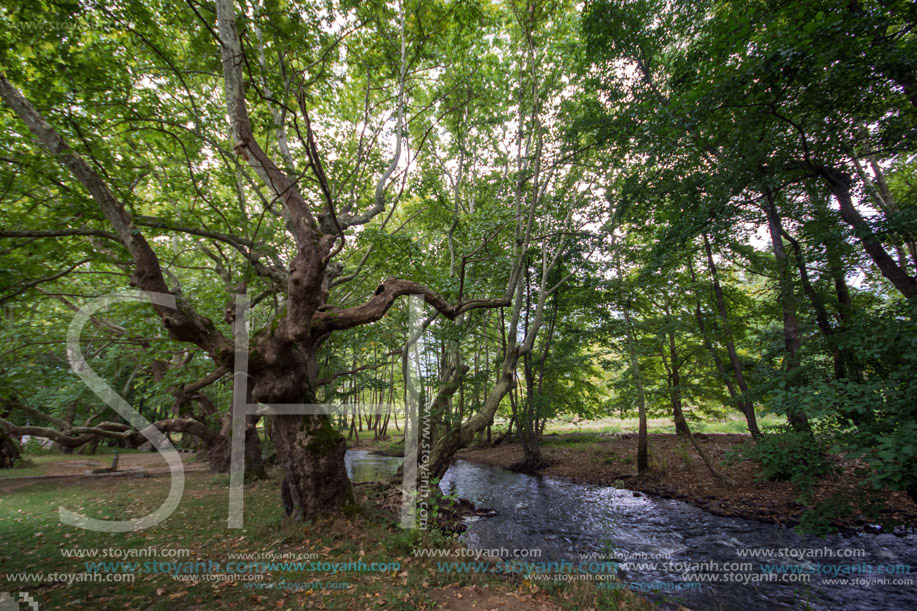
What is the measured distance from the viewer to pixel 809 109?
5.40m

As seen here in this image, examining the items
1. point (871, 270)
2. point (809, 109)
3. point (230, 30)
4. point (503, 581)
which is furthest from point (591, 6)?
point (503, 581)

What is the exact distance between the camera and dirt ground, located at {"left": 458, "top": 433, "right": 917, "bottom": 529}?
746 cm

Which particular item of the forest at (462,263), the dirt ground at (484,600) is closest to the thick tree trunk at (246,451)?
the forest at (462,263)

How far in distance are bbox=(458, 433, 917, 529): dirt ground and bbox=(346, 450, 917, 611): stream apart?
2.03 feet

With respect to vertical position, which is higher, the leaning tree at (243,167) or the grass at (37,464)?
the leaning tree at (243,167)

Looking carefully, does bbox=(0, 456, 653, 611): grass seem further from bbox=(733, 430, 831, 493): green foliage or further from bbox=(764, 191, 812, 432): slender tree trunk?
bbox=(764, 191, 812, 432): slender tree trunk

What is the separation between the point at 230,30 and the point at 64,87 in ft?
11.9

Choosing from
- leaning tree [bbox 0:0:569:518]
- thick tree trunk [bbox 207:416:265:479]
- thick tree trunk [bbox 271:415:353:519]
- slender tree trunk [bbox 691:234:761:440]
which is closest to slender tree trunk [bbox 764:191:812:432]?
slender tree trunk [bbox 691:234:761:440]

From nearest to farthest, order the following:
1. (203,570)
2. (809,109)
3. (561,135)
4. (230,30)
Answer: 1. (230,30)
2. (203,570)
3. (809,109)
4. (561,135)

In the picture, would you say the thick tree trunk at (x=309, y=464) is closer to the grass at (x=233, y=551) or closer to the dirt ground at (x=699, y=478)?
the grass at (x=233, y=551)

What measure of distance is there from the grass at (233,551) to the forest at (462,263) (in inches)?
2.3

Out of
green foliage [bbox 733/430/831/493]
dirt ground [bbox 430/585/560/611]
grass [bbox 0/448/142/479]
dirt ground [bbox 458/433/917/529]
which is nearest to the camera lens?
dirt ground [bbox 430/585/560/611]

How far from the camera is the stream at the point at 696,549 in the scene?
5141mm

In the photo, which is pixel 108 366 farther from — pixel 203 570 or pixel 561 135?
pixel 561 135
